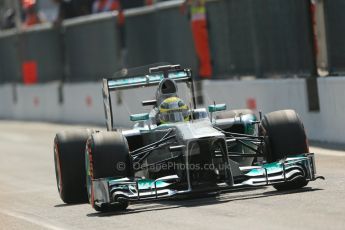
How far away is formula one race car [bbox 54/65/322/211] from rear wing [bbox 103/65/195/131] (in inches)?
3.3

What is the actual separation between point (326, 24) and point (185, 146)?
7.62 m

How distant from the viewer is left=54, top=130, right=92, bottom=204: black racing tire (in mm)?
12922

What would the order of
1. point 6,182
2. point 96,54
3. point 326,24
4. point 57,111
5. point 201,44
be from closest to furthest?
1. point 6,182
2. point 326,24
3. point 201,44
4. point 96,54
5. point 57,111

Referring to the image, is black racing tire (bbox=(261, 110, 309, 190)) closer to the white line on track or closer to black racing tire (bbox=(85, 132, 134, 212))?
black racing tire (bbox=(85, 132, 134, 212))

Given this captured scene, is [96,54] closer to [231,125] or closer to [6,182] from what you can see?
[6,182]

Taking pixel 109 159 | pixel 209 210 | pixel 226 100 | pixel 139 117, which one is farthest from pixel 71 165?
pixel 226 100

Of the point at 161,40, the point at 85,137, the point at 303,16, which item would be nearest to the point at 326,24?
the point at 303,16

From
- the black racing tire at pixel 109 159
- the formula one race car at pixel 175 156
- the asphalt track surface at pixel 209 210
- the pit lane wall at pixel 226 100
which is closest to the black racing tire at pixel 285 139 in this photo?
the formula one race car at pixel 175 156

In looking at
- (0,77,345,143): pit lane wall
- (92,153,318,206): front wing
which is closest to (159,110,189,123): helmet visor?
(92,153,318,206): front wing

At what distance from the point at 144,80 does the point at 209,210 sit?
11.9 ft

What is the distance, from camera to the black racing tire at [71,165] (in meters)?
12.9

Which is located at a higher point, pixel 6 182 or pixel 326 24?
pixel 326 24

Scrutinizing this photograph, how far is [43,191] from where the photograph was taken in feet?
50.7

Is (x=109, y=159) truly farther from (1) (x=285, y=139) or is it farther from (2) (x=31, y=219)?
(1) (x=285, y=139)
